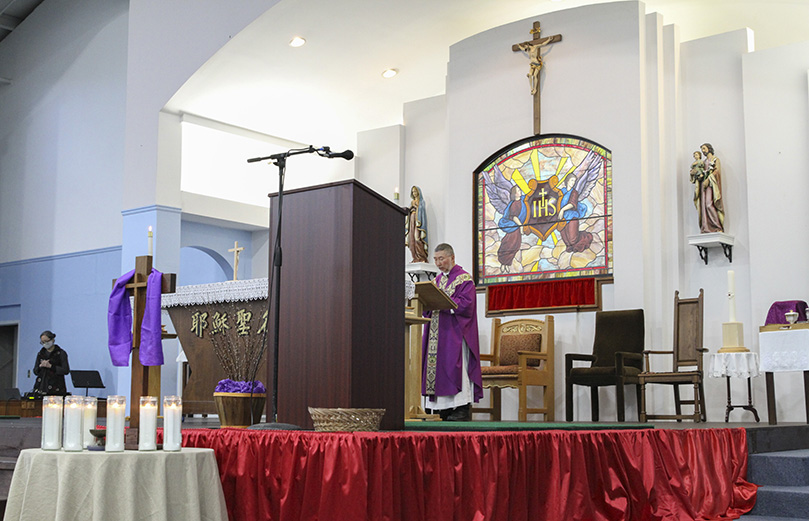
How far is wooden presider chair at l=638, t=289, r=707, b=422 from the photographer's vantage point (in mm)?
6855

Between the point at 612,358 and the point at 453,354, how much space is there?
197 centimetres

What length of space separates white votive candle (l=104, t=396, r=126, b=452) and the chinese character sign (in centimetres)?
585

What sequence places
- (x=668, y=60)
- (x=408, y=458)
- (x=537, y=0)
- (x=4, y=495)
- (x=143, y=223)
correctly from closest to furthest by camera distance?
(x=408, y=458), (x=4, y=495), (x=668, y=60), (x=537, y=0), (x=143, y=223)

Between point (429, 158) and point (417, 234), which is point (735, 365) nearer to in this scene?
point (417, 234)

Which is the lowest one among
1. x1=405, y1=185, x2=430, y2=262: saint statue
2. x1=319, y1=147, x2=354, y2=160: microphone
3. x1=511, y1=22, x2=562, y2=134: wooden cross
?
x1=319, y1=147, x2=354, y2=160: microphone

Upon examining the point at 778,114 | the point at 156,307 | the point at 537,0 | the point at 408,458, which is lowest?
the point at 408,458

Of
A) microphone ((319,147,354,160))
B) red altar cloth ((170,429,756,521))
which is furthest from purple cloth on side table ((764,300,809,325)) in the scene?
microphone ((319,147,354,160))

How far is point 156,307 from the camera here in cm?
394

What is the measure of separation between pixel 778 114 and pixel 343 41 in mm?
4305

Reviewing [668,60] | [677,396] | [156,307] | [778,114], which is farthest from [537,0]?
[156,307]

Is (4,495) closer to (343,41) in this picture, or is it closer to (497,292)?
(497,292)

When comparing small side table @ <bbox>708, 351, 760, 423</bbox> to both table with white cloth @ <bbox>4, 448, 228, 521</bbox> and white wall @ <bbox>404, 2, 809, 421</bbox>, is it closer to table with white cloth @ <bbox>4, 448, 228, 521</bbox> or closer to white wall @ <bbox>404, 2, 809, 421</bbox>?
white wall @ <bbox>404, 2, 809, 421</bbox>

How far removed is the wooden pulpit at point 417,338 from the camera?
5.77m

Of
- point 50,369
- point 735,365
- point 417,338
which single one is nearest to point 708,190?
point 735,365
